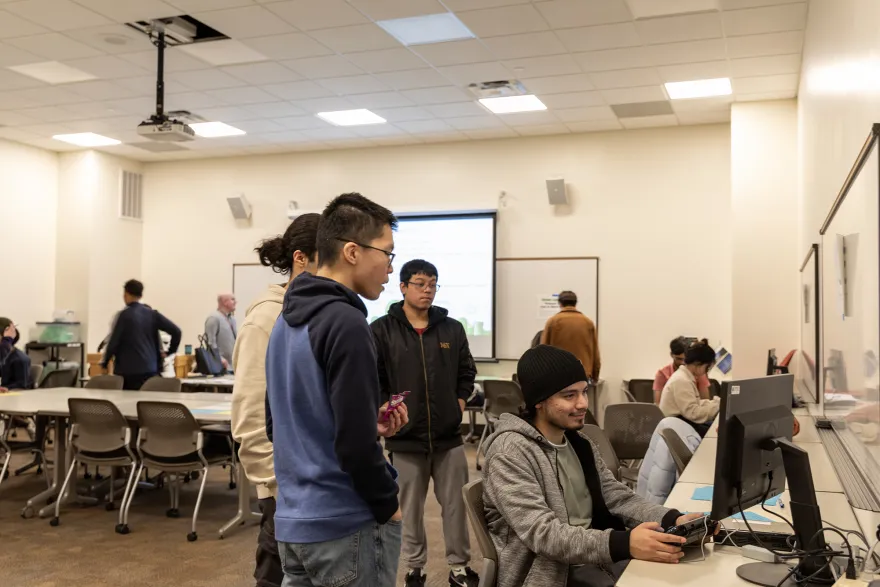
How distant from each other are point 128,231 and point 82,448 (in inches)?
251

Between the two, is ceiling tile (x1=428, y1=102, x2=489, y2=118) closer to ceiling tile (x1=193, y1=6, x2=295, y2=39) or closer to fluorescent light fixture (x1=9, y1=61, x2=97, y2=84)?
ceiling tile (x1=193, y1=6, x2=295, y2=39)

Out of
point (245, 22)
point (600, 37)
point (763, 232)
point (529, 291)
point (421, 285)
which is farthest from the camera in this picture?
Answer: point (529, 291)

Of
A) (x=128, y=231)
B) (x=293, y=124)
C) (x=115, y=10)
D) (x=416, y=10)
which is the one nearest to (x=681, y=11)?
(x=416, y=10)

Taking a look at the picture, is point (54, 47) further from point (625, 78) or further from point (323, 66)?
point (625, 78)

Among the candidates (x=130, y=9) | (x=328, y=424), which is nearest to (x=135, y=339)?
(x=130, y=9)

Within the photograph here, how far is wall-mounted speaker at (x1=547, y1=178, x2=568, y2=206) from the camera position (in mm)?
9336

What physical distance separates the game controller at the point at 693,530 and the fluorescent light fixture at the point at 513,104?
633cm

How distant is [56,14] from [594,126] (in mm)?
5573

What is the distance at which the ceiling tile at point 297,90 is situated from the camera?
25.1 ft

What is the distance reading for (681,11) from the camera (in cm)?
577

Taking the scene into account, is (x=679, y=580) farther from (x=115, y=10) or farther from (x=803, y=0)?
(x=115, y=10)

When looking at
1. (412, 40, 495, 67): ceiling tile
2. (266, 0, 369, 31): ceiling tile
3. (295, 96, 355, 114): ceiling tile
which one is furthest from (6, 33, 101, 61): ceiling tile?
(412, 40, 495, 67): ceiling tile

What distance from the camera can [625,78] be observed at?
7.35m

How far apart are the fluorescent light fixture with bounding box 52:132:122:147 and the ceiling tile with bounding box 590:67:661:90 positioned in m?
6.06
